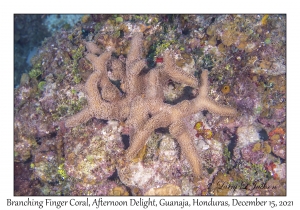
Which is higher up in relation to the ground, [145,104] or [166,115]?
[145,104]

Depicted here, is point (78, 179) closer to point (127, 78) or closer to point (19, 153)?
point (19, 153)

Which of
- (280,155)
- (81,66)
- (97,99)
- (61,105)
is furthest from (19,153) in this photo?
(280,155)

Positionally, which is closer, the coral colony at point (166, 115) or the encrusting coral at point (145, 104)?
the encrusting coral at point (145, 104)

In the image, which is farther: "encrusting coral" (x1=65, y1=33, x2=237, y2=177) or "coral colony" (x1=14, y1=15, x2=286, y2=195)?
"coral colony" (x1=14, y1=15, x2=286, y2=195)

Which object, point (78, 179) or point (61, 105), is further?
point (61, 105)
